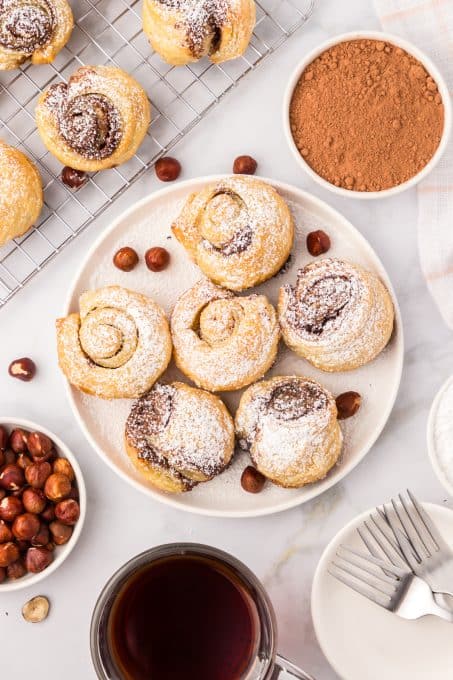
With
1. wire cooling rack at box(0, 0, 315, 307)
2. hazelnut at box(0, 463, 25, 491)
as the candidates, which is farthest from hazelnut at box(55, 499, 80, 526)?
wire cooling rack at box(0, 0, 315, 307)

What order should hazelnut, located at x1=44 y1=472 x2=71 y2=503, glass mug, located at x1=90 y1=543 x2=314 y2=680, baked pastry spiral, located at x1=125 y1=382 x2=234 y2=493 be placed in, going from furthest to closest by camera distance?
hazelnut, located at x1=44 y1=472 x2=71 y2=503, baked pastry spiral, located at x1=125 y1=382 x2=234 y2=493, glass mug, located at x1=90 y1=543 x2=314 y2=680

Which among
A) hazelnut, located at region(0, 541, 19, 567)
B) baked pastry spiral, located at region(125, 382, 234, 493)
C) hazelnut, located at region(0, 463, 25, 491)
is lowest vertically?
hazelnut, located at region(0, 541, 19, 567)

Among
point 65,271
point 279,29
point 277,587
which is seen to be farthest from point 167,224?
point 277,587

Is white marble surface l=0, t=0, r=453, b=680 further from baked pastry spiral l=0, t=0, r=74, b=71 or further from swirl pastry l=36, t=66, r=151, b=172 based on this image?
baked pastry spiral l=0, t=0, r=74, b=71

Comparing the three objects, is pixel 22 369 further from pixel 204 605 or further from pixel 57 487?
pixel 204 605

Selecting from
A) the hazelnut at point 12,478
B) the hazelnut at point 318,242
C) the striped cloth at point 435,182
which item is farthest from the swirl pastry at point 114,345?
the striped cloth at point 435,182

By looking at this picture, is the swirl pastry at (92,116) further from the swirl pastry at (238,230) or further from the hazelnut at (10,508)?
the hazelnut at (10,508)
